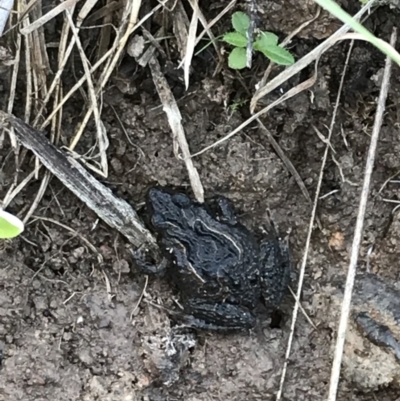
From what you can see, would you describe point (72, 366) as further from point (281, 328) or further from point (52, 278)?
point (281, 328)

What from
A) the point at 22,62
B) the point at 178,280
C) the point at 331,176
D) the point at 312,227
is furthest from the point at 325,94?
the point at 22,62

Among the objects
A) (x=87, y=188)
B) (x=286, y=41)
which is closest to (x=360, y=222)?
(x=286, y=41)

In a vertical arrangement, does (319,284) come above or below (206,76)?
below

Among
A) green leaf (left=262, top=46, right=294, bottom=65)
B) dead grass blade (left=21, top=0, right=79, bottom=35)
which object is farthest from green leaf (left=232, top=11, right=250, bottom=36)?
dead grass blade (left=21, top=0, right=79, bottom=35)

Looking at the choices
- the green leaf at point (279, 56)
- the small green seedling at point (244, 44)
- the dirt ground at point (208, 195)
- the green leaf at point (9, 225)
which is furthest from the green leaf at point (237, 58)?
the green leaf at point (9, 225)

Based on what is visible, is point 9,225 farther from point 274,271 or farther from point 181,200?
point 274,271

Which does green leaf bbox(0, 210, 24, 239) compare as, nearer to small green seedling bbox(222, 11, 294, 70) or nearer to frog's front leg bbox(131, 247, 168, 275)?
frog's front leg bbox(131, 247, 168, 275)

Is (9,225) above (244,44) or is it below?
below
